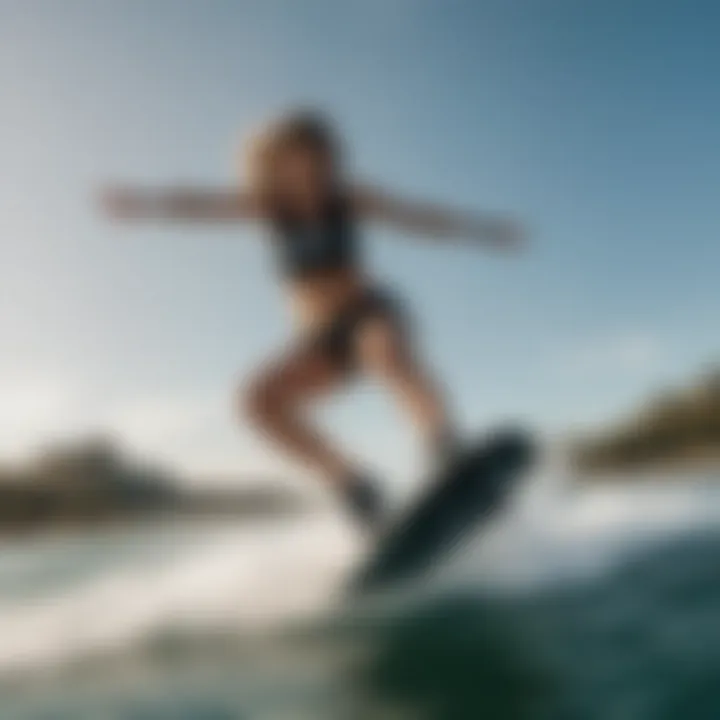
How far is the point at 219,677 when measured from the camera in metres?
1.23

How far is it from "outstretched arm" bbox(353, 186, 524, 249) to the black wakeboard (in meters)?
0.29

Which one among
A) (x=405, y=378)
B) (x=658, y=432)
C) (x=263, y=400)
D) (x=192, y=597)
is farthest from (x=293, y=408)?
(x=658, y=432)

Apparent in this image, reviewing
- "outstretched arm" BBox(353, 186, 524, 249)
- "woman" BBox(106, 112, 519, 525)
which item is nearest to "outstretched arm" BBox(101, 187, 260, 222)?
"woman" BBox(106, 112, 519, 525)

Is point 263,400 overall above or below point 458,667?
above

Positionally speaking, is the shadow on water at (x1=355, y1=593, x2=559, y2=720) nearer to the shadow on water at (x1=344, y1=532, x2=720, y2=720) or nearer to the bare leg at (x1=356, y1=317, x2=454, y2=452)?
the shadow on water at (x1=344, y1=532, x2=720, y2=720)

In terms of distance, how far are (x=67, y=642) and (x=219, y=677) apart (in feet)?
0.79

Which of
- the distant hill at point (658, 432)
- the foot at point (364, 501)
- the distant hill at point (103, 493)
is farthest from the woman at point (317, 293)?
the distant hill at point (658, 432)

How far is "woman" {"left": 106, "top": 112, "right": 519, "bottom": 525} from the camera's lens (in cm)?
131

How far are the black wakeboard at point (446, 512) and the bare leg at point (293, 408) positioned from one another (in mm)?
124

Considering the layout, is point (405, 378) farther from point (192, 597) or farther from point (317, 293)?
point (192, 597)

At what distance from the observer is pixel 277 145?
1.31 metres

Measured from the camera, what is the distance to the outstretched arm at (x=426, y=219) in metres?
1.34

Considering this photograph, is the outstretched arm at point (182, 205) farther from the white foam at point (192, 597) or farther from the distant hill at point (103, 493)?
the white foam at point (192, 597)

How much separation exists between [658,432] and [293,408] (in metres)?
0.54
